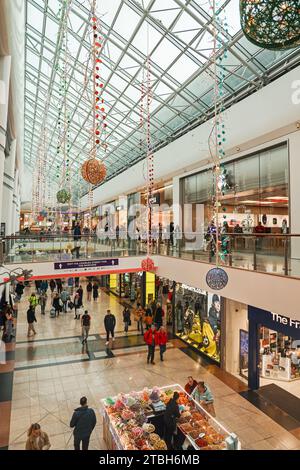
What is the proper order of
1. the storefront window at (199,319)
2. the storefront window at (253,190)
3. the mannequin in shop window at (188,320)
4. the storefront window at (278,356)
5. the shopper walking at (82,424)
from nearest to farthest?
the shopper walking at (82,424) < the storefront window at (278,356) < the storefront window at (253,190) < the storefront window at (199,319) < the mannequin in shop window at (188,320)

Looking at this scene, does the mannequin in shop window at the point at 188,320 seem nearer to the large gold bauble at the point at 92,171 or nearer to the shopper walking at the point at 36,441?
the large gold bauble at the point at 92,171

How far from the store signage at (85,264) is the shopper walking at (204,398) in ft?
21.3

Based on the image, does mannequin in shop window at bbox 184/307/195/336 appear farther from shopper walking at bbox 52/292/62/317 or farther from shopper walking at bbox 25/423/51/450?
shopper walking at bbox 25/423/51/450

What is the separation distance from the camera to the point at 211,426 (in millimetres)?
5156

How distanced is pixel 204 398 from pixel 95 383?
3.28 metres

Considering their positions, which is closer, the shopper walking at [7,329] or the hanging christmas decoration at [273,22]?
the hanging christmas decoration at [273,22]

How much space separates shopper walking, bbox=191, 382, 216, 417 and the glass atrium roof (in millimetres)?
6202

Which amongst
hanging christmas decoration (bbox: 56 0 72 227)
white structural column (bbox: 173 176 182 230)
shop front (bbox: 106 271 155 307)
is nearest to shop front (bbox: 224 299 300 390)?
hanging christmas decoration (bbox: 56 0 72 227)

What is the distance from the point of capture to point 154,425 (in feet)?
18.0

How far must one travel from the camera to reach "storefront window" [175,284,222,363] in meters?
9.88

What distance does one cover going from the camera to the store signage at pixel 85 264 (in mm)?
10984

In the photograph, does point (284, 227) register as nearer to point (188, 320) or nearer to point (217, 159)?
point (217, 159)

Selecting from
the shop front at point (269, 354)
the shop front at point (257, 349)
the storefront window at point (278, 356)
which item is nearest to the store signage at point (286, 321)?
the shop front at point (257, 349)
